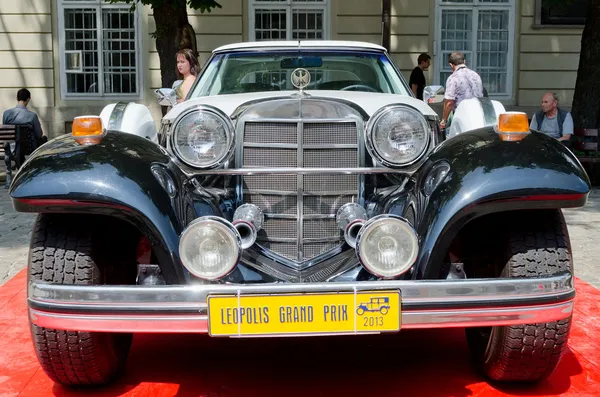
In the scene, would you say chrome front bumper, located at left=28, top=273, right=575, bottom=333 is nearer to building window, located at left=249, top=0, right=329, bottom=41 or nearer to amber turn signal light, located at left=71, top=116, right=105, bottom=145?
amber turn signal light, located at left=71, top=116, right=105, bottom=145

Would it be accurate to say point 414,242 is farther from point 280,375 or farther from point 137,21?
point 137,21

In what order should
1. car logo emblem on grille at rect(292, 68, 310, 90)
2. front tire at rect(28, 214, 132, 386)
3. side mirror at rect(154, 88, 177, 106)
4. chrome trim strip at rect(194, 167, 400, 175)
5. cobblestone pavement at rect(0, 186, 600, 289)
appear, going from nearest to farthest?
front tire at rect(28, 214, 132, 386) → chrome trim strip at rect(194, 167, 400, 175) → car logo emblem on grille at rect(292, 68, 310, 90) → side mirror at rect(154, 88, 177, 106) → cobblestone pavement at rect(0, 186, 600, 289)

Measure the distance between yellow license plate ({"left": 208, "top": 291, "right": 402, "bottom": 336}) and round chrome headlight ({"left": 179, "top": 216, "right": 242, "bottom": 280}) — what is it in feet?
0.56

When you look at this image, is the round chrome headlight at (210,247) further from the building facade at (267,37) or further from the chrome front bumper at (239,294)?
the building facade at (267,37)

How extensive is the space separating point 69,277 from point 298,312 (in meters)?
1.00

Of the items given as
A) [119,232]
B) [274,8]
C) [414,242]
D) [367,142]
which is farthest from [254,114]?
[274,8]

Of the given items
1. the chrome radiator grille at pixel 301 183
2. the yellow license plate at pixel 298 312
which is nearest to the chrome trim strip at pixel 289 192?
the chrome radiator grille at pixel 301 183

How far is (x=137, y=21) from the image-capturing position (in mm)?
16328

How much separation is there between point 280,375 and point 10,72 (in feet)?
46.8

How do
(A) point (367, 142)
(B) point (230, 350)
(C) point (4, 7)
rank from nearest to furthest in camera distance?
(A) point (367, 142)
(B) point (230, 350)
(C) point (4, 7)

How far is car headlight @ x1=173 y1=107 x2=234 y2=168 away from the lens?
11.6ft

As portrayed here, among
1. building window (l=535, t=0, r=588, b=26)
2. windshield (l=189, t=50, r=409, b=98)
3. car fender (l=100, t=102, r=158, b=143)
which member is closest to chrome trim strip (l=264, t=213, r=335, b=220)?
car fender (l=100, t=102, r=158, b=143)

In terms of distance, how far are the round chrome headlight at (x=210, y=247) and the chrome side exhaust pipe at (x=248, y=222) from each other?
0.34 m

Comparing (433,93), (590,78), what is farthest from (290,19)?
(433,93)
